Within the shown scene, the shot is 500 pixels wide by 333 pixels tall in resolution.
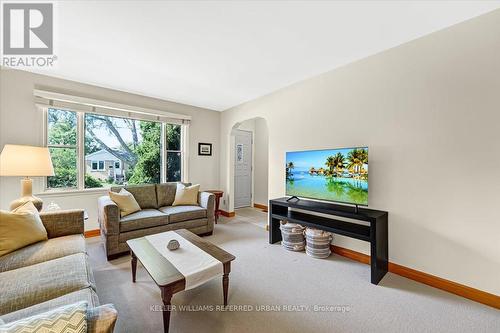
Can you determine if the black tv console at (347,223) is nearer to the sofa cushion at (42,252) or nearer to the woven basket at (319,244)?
the woven basket at (319,244)

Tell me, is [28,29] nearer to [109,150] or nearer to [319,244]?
[109,150]

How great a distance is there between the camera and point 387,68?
2.42 meters

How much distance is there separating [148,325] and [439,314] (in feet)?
7.44

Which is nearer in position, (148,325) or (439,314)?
(148,325)

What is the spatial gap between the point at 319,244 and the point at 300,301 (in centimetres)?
95

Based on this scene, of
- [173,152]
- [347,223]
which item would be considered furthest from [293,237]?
[173,152]

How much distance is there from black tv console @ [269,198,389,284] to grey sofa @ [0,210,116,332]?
219 centimetres

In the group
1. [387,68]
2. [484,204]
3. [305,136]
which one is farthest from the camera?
[305,136]

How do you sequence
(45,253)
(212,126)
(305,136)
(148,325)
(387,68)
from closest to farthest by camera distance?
(148,325), (45,253), (387,68), (305,136), (212,126)

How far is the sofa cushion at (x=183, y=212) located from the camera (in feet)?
10.3

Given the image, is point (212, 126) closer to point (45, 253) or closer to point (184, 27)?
point (184, 27)

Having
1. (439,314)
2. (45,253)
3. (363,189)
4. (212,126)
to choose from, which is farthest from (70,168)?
(439,314)

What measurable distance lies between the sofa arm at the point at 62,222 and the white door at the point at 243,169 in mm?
3627

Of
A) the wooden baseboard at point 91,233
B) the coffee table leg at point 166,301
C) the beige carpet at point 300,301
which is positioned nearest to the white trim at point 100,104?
the wooden baseboard at point 91,233
